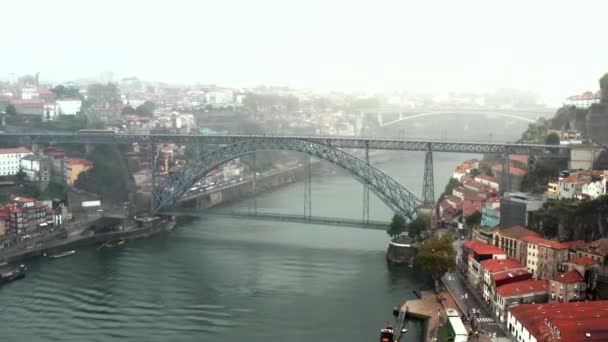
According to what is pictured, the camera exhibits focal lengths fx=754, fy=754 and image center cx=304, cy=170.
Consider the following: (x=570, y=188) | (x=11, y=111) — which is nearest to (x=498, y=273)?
(x=570, y=188)

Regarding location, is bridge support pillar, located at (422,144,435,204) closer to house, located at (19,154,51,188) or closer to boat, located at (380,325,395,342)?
boat, located at (380,325,395,342)

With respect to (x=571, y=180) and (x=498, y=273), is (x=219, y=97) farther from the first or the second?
(x=498, y=273)

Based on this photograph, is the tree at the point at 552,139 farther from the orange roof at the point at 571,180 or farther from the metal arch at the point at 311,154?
the metal arch at the point at 311,154

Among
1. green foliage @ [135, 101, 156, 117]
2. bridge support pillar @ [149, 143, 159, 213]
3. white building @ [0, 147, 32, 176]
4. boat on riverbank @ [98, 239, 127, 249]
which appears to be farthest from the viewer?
green foliage @ [135, 101, 156, 117]

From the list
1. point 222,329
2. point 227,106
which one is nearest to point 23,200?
point 222,329

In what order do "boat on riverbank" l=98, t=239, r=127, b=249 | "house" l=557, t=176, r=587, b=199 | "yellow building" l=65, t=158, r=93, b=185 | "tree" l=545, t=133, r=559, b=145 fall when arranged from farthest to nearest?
"yellow building" l=65, t=158, r=93, b=185, "tree" l=545, t=133, r=559, b=145, "boat on riverbank" l=98, t=239, r=127, b=249, "house" l=557, t=176, r=587, b=199

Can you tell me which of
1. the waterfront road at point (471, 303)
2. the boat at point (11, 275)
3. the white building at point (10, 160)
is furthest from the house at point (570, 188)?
the white building at point (10, 160)

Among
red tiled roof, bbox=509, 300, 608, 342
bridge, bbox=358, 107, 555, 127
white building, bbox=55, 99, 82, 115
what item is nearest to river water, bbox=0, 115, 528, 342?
red tiled roof, bbox=509, 300, 608, 342

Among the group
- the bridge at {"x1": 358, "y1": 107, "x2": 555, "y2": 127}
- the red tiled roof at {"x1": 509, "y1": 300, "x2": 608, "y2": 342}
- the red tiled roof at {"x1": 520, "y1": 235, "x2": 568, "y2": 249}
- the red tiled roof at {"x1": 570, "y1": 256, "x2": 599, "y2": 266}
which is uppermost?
the bridge at {"x1": 358, "y1": 107, "x2": 555, "y2": 127}
